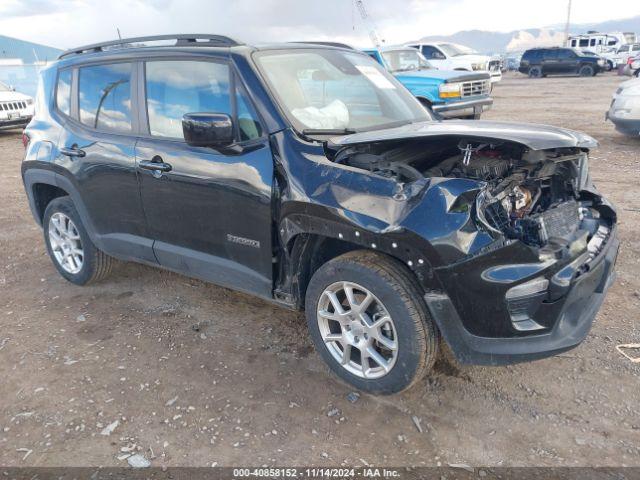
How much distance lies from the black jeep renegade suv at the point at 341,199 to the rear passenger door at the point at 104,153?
0.02 metres

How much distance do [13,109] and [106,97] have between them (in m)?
11.7

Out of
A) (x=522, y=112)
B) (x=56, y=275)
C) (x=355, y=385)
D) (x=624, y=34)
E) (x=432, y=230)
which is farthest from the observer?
(x=624, y=34)

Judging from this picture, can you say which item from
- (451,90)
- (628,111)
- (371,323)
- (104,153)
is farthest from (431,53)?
(371,323)

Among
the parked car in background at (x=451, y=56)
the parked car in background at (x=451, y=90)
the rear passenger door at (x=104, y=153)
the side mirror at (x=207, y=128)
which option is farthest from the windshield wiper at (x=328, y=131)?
the parked car in background at (x=451, y=56)

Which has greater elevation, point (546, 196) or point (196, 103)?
point (196, 103)

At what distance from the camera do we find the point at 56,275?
15.9ft

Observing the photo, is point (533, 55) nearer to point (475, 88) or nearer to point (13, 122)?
point (475, 88)

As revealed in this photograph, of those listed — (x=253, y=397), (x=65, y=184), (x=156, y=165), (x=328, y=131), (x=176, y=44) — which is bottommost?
(x=253, y=397)

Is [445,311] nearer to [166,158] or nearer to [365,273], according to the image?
[365,273]

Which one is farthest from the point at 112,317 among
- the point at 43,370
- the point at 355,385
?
the point at 355,385

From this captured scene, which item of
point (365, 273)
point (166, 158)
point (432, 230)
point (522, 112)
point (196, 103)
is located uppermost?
point (196, 103)

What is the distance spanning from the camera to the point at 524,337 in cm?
246

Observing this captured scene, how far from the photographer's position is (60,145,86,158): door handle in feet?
13.0

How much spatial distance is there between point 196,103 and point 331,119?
2.88ft
